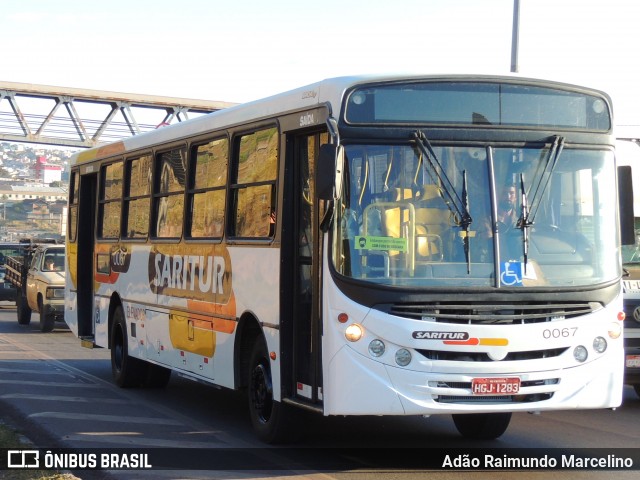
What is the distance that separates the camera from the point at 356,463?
950 cm

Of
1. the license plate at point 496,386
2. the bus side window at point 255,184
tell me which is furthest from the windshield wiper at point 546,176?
the bus side window at point 255,184

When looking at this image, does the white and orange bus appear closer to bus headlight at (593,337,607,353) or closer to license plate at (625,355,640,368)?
bus headlight at (593,337,607,353)

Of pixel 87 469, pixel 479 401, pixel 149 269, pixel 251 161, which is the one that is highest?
pixel 251 161

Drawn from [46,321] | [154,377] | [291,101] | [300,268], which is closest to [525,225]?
[300,268]

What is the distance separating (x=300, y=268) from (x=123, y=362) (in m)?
5.92

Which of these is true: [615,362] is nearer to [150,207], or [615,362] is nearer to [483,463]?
[483,463]

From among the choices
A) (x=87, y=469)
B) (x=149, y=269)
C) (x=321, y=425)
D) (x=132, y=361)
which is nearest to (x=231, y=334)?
(x=321, y=425)

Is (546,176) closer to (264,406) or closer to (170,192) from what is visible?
(264,406)

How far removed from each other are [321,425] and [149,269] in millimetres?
3284

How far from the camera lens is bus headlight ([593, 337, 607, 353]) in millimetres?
8969

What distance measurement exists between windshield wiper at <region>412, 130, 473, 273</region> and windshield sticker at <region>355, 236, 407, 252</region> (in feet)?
1.47

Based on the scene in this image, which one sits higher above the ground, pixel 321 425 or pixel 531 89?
pixel 531 89

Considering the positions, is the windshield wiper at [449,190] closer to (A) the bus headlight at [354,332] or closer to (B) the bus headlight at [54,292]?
(A) the bus headlight at [354,332]

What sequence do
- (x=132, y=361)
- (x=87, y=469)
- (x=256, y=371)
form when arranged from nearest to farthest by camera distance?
(x=87, y=469) < (x=256, y=371) < (x=132, y=361)
